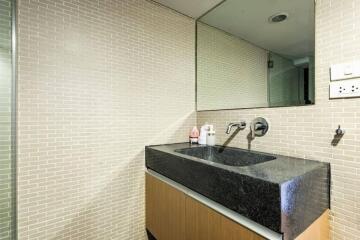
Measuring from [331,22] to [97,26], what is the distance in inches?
55.0

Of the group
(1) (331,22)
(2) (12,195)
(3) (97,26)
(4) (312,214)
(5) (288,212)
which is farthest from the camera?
(3) (97,26)

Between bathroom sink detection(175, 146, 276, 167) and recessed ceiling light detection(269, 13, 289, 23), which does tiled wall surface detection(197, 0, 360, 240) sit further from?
recessed ceiling light detection(269, 13, 289, 23)

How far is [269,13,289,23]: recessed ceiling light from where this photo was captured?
1.38m

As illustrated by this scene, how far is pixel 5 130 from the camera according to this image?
3.61 ft

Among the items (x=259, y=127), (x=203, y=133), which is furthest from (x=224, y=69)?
(x=259, y=127)

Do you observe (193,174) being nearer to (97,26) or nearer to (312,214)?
(312,214)

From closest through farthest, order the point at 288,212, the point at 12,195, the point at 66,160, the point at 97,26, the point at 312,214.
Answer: the point at 288,212
the point at 312,214
the point at 12,195
the point at 66,160
the point at 97,26

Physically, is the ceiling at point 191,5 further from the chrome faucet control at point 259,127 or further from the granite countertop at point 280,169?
the granite countertop at point 280,169

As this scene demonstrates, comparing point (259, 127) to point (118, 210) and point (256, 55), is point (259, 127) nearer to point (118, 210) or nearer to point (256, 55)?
point (256, 55)

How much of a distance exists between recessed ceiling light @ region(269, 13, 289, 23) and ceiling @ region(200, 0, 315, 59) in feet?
0.07

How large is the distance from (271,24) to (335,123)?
3.04 ft

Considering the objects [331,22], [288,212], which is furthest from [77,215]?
[331,22]

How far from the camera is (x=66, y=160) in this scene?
1254mm

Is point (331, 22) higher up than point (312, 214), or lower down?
higher up
